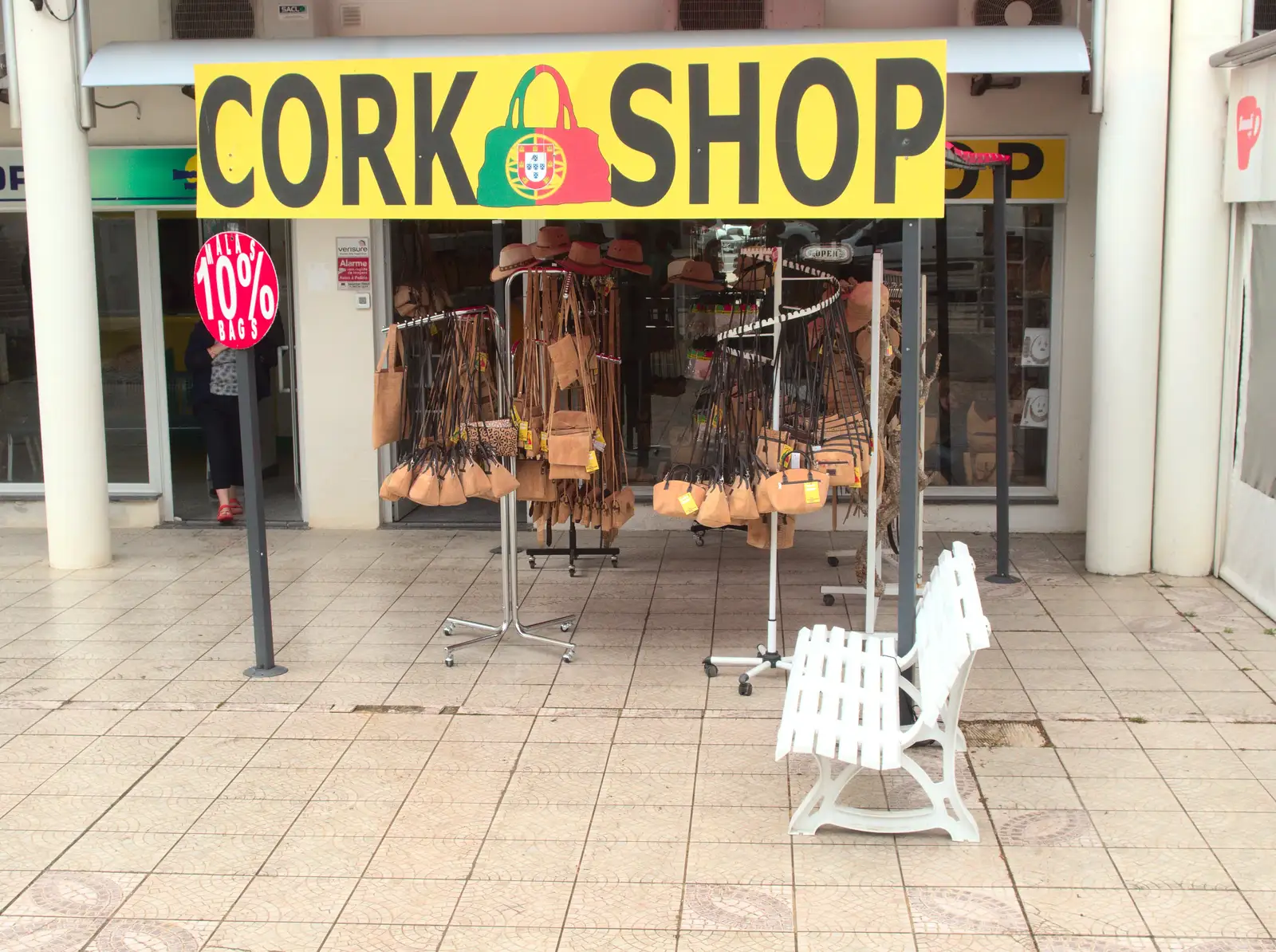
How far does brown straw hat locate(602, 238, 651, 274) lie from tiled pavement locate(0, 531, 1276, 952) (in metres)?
1.91

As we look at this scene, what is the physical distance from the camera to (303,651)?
707cm

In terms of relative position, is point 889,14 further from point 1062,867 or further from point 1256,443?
point 1062,867

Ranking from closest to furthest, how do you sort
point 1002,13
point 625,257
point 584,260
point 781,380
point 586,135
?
point 586,135
point 781,380
point 584,260
point 625,257
point 1002,13

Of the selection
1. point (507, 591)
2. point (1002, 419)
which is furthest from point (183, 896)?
point (1002, 419)

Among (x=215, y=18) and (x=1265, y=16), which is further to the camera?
Answer: (x=215, y=18)

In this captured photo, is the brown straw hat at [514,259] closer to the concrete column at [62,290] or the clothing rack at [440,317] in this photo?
the clothing rack at [440,317]

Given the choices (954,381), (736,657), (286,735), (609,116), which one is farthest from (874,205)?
(954,381)

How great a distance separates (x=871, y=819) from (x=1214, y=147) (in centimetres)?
501

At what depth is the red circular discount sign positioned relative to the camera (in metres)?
6.37

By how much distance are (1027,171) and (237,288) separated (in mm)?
5355

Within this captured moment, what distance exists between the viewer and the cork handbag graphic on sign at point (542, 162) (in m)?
5.73

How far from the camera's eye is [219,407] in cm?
1007

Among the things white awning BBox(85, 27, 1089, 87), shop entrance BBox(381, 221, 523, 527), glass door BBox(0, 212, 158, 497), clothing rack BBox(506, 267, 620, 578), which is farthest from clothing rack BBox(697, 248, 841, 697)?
glass door BBox(0, 212, 158, 497)

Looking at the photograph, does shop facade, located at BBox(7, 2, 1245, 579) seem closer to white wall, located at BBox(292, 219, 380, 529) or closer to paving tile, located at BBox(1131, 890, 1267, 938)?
white wall, located at BBox(292, 219, 380, 529)
